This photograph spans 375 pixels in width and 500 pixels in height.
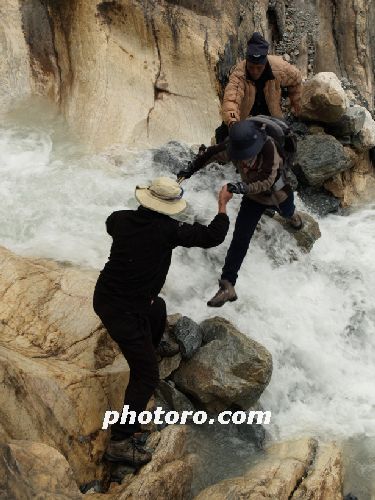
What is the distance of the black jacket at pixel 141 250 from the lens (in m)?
4.25

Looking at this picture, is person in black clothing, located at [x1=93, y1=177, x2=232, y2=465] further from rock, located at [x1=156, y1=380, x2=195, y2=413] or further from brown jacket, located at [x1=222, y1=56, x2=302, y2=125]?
brown jacket, located at [x1=222, y1=56, x2=302, y2=125]

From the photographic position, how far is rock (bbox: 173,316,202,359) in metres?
5.45

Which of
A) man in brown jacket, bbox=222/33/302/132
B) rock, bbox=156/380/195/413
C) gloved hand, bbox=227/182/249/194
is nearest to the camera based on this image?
gloved hand, bbox=227/182/249/194

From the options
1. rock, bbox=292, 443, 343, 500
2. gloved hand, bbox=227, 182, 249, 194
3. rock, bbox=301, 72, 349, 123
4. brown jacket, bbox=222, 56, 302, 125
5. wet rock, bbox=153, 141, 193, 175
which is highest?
brown jacket, bbox=222, 56, 302, 125

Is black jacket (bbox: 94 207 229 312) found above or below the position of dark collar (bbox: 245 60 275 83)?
below

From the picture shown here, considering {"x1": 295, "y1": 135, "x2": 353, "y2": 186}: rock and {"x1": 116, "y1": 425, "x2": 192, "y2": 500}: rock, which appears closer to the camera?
{"x1": 116, "y1": 425, "x2": 192, "y2": 500}: rock

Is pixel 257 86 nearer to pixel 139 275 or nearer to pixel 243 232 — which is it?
pixel 243 232

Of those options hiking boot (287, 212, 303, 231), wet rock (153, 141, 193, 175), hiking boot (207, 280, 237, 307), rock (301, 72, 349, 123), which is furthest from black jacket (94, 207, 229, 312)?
rock (301, 72, 349, 123)

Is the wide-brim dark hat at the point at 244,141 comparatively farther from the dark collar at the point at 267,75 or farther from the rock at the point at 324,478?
the rock at the point at 324,478

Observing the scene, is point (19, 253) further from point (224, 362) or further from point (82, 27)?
point (82, 27)

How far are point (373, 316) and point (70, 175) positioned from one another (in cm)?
461

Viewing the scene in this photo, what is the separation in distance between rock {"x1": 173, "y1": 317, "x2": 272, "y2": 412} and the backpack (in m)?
1.77

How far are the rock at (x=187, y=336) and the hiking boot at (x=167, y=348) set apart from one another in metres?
0.09

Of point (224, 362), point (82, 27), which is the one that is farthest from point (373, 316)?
point (82, 27)
